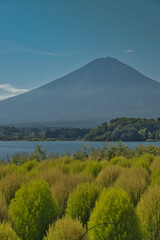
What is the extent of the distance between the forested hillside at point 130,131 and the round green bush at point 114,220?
27.8 m

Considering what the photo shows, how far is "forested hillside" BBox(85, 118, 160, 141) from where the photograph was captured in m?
31.8

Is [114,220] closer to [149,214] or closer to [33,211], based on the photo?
[149,214]

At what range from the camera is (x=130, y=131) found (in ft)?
108

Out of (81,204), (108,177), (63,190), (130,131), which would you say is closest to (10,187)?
(63,190)

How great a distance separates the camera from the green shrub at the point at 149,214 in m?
3.26

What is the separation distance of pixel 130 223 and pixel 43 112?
116m

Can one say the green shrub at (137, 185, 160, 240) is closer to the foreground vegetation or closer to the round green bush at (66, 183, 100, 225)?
the foreground vegetation

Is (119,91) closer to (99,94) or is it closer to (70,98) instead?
(99,94)

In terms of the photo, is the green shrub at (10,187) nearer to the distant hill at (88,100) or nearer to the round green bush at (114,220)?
the round green bush at (114,220)

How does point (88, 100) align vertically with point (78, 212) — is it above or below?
above

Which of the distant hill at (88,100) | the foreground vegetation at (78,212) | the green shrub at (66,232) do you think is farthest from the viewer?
the distant hill at (88,100)

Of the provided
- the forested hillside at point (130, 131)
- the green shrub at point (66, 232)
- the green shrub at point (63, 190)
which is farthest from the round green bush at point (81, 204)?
the forested hillside at point (130, 131)

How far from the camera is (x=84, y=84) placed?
151750 millimetres

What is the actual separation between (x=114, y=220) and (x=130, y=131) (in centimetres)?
3080
